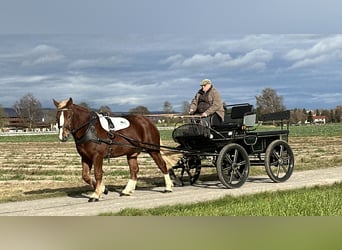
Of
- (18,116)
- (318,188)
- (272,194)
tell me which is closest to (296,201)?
(272,194)

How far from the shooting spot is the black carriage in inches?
477

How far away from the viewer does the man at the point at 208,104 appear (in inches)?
477

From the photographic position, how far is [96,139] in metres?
10.5

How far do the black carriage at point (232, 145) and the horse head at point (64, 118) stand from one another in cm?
314

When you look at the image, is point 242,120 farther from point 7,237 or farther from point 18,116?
point 18,116

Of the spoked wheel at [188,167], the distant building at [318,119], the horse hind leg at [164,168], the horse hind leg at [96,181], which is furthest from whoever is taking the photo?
the distant building at [318,119]

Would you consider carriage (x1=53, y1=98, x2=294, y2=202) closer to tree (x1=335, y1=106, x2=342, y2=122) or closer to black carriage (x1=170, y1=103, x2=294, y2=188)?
black carriage (x1=170, y1=103, x2=294, y2=188)

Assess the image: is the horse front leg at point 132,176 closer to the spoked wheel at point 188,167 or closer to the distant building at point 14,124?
the spoked wheel at point 188,167

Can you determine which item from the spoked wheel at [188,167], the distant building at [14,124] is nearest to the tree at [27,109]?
the distant building at [14,124]

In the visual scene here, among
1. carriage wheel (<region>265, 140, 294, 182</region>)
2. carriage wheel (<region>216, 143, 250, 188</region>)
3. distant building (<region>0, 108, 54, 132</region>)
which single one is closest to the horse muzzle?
carriage wheel (<region>216, 143, 250, 188</region>)

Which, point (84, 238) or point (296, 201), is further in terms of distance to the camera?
point (296, 201)

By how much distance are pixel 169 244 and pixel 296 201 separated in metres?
4.79

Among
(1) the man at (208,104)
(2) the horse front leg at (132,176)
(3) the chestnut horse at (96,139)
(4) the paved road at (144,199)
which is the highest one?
(1) the man at (208,104)

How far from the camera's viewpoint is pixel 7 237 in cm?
383
